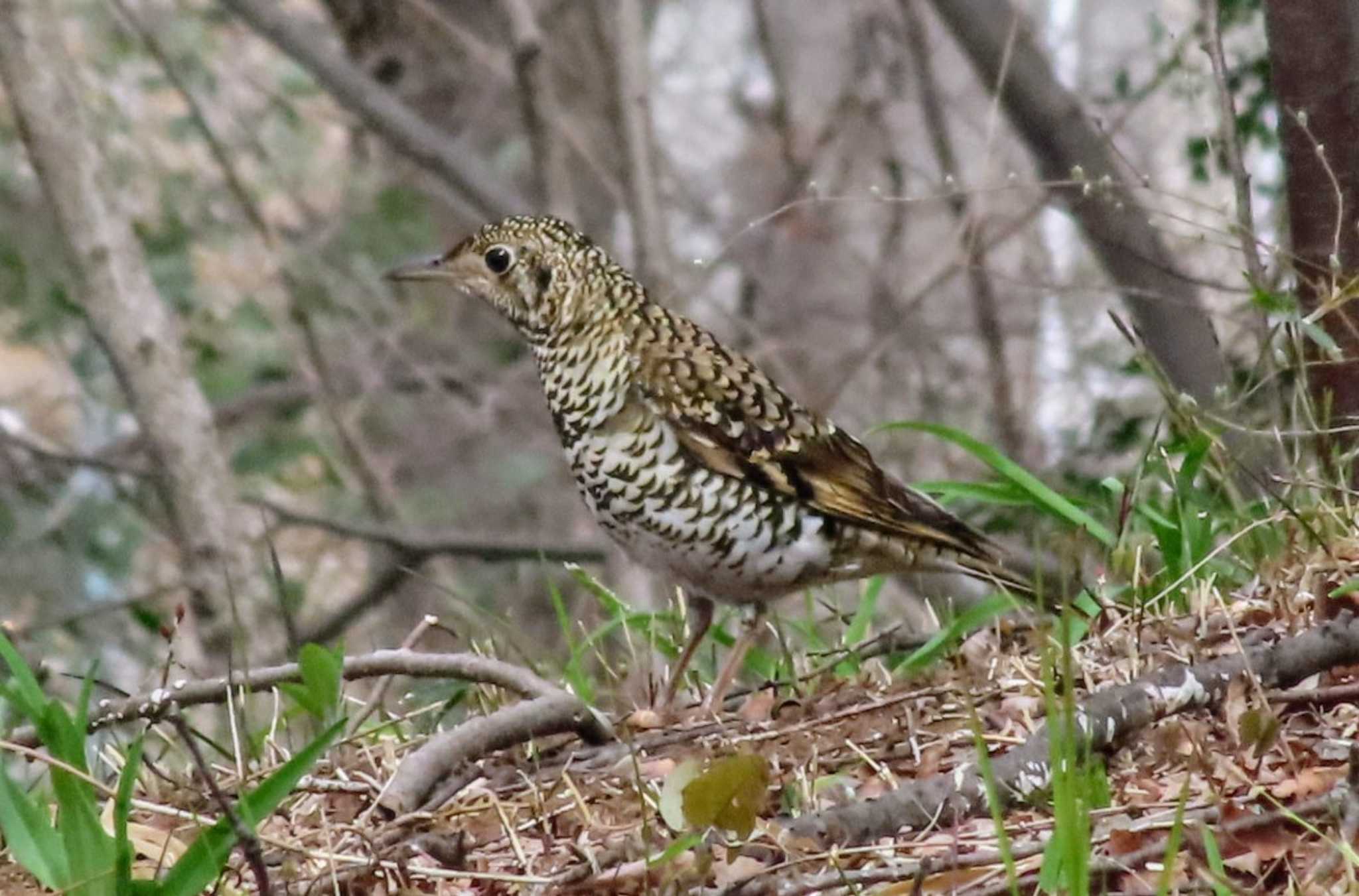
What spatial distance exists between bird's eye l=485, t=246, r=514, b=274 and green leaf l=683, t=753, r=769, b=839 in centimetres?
233

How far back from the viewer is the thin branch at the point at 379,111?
8.33 meters

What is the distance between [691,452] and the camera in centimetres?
434

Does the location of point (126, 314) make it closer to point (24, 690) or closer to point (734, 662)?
point (734, 662)

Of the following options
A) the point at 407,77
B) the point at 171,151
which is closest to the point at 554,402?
the point at 407,77

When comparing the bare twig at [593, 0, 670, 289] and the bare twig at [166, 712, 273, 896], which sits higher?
the bare twig at [593, 0, 670, 289]

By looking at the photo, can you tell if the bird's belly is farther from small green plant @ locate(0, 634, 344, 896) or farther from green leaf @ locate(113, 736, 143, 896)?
green leaf @ locate(113, 736, 143, 896)

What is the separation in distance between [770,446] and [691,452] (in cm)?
23

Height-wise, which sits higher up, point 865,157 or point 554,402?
point 865,157

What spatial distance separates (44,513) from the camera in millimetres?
8969

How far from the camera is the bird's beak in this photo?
4.69m

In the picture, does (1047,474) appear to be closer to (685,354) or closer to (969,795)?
(685,354)

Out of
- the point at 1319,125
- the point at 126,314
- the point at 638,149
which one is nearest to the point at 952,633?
the point at 1319,125

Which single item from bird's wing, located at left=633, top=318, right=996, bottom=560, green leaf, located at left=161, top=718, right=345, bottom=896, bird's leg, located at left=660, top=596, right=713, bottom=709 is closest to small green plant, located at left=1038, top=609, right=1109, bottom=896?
green leaf, located at left=161, top=718, right=345, bottom=896

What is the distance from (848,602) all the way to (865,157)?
9.63 ft
